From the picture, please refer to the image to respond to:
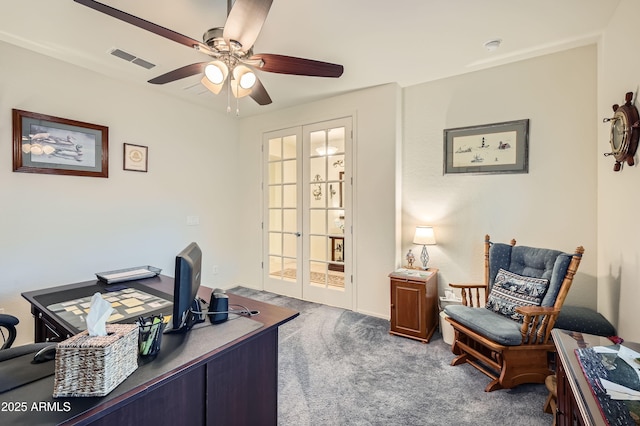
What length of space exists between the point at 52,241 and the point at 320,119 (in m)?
3.16

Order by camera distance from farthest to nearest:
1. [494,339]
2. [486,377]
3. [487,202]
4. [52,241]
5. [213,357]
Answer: [487,202], [52,241], [486,377], [494,339], [213,357]

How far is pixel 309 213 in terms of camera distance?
3912mm

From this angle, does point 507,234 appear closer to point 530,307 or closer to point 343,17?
point 530,307

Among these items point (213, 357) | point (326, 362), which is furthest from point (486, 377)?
point (213, 357)

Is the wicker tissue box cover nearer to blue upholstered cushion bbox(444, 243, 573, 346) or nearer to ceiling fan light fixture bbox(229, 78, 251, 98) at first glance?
ceiling fan light fixture bbox(229, 78, 251, 98)

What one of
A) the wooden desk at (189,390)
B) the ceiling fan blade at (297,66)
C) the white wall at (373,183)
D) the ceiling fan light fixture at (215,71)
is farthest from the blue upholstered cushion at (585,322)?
the ceiling fan light fixture at (215,71)

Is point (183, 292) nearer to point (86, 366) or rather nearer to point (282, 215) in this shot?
point (86, 366)

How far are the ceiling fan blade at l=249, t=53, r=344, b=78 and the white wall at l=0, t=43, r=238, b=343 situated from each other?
228 cm

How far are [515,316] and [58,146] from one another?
14.3 feet

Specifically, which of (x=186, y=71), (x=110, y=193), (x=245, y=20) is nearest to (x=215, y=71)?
(x=186, y=71)

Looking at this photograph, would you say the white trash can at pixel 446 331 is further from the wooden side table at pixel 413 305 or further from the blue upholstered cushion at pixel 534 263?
the blue upholstered cushion at pixel 534 263

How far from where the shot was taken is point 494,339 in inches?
81.1

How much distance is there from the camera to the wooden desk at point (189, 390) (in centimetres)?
81

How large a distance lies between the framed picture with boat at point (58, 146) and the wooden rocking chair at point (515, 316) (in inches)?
150
